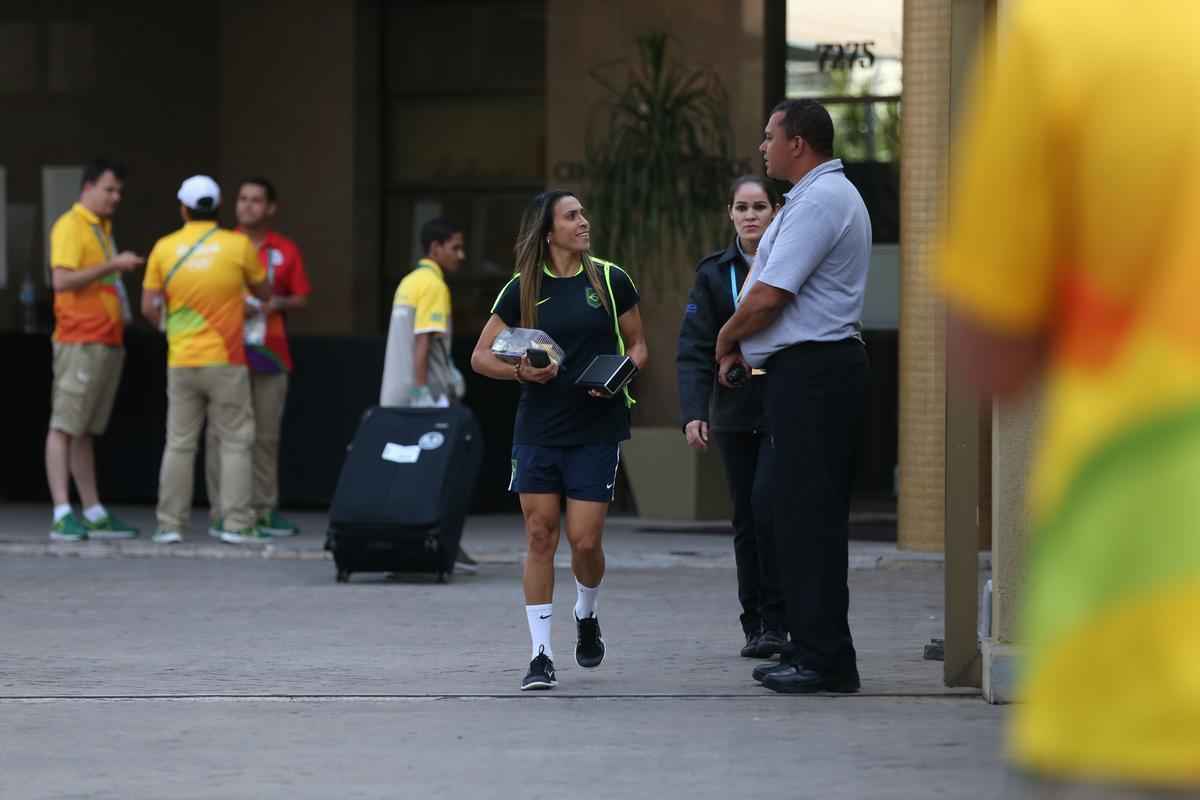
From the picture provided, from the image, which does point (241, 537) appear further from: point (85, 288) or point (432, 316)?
point (432, 316)

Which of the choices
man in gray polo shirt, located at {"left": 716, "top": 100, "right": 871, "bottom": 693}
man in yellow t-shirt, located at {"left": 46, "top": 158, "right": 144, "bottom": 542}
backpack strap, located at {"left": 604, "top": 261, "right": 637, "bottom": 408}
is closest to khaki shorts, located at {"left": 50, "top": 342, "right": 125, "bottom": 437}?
man in yellow t-shirt, located at {"left": 46, "top": 158, "right": 144, "bottom": 542}

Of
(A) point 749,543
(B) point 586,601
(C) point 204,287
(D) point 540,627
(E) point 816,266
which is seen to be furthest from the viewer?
(C) point 204,287

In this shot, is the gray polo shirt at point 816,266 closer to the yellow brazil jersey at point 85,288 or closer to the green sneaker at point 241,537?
the green sneaker at point 241,537

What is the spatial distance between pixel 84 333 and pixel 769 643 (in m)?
5.59

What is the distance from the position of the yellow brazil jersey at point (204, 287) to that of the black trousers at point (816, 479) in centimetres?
538

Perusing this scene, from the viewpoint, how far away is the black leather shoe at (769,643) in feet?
25.2

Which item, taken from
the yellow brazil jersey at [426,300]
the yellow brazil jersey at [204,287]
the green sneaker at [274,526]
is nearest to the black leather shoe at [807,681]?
the yellow brazil jersey at [426,300]

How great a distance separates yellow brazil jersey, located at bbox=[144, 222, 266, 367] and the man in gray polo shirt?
526 cm

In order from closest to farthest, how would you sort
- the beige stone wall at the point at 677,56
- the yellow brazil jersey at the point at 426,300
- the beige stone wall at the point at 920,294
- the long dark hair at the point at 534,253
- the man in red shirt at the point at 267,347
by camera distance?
the long dark hair at the point at 534,253 → the yellow brazil jersey at the point at 426,300 → the beige stone wall at the point at 920,294 → the man in red shirt at the point at 267,347 → the beige stone wall at the point at 677,56

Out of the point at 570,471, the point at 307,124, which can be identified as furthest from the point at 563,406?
the point at 307,124

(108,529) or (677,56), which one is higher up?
(677,56)

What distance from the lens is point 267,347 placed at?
481 inches

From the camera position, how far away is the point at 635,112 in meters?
14.6

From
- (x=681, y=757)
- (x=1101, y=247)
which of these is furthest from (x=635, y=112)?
(x=1101, y=247)
